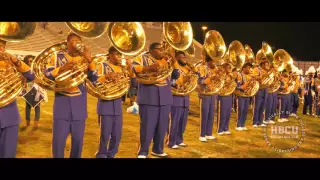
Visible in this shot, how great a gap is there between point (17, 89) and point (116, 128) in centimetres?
162

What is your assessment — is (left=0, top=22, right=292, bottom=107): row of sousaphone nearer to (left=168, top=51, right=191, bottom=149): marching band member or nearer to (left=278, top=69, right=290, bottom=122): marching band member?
(left=168, top=51, right=191, bottom=149): marching band member

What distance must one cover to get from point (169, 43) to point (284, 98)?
23.3ft

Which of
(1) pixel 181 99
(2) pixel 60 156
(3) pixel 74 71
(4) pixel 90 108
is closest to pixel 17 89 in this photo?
(3) pixel 74 71

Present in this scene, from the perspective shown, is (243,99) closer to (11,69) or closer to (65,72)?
(65,72)

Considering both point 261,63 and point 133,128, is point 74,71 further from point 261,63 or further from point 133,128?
point 261,63

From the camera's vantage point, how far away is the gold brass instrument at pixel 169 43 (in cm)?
552

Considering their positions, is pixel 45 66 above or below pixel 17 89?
above

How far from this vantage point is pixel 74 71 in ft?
14.1

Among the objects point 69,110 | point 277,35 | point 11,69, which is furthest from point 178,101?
point 277,35

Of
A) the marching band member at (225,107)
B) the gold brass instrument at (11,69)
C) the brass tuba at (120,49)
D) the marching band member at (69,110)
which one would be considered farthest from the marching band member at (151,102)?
the marching band member at (225,107)

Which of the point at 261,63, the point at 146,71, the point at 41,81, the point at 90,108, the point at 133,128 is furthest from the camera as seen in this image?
the point at 90,108

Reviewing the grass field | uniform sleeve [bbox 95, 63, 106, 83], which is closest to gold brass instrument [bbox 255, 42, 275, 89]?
the grass field

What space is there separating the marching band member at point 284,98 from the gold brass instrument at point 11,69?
873 centimetres

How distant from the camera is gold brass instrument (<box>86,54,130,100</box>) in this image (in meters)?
4.94
